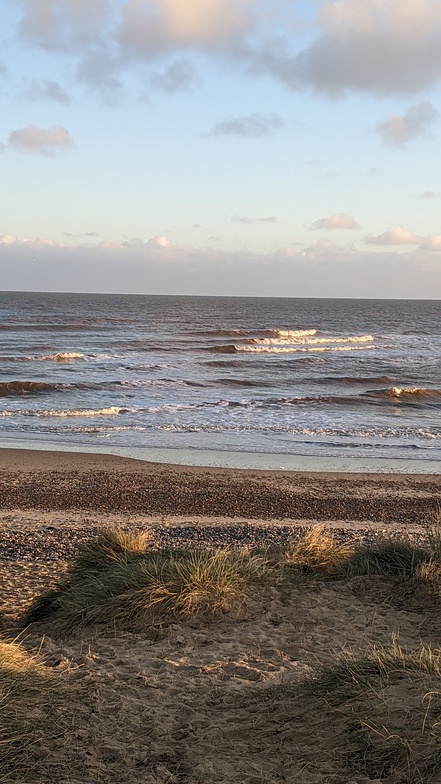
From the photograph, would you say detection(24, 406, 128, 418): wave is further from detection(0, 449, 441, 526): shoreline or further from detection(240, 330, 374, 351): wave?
detection(240, 330, 374, 351): wave

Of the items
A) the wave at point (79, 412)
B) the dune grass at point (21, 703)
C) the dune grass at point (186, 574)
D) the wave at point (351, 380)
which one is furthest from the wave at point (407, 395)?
the dune grass at point (21, 703)

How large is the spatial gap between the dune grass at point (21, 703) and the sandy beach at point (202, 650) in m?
0.12

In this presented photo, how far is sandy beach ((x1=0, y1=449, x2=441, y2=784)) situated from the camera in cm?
415

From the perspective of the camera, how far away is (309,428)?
21.2 meters

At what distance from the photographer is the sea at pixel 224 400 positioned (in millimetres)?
18344

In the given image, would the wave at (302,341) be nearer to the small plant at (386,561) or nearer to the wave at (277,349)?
the wave at (277,349)

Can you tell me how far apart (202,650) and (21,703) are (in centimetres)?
168

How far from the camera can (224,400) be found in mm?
26781

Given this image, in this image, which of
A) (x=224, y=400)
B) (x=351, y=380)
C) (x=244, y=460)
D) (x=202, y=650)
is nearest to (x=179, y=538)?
(x=202, y=650)

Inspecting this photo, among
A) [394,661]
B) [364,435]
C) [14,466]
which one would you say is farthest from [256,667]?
[364,435]

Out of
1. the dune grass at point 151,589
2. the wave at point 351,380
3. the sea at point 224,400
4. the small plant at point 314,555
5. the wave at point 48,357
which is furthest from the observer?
the wave at point 48,357

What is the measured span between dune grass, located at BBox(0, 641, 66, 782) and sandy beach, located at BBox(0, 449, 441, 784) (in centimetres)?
12

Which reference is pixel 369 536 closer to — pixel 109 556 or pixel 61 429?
pixel 109 556

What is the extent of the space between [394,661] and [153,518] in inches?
280
